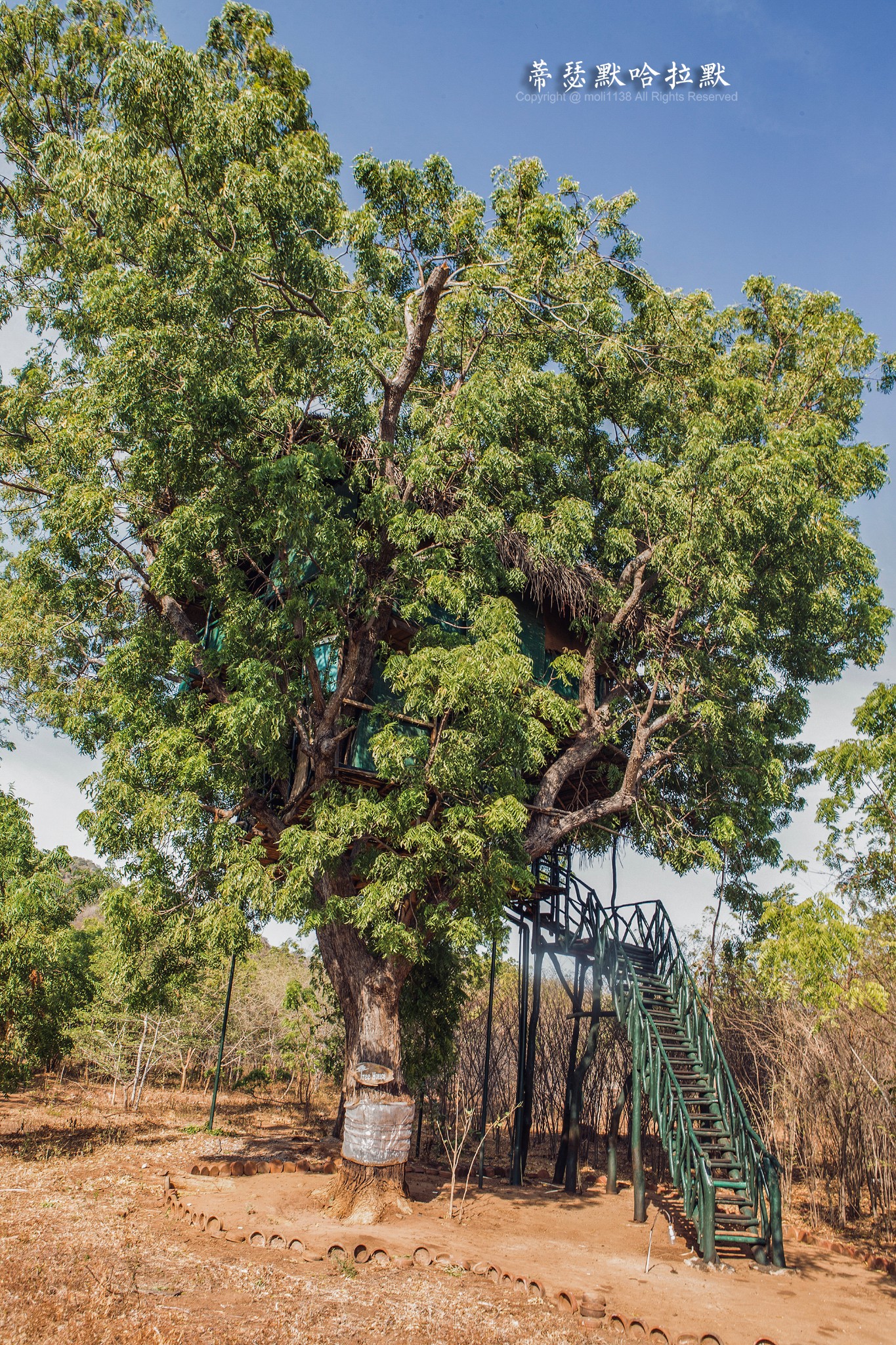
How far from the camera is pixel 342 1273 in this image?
764 cm

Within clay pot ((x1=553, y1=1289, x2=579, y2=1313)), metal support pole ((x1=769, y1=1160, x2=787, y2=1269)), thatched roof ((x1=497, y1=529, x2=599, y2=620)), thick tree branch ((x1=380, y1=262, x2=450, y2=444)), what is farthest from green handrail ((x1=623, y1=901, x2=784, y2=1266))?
thick tree branch ((x1=380, y1=262, x2=450, y2=444))

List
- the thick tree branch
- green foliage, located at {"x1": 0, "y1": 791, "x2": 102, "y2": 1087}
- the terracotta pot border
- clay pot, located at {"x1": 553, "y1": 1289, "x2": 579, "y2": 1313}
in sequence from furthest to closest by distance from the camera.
→ green foliage, located at {"x1": 0, "y1": 791, "x2": 102, "y2": 1087} → the thick tree branch → clay pot, located at {"x1": 553, "y1": 1289, "x2": 579, "y2": 1313} → the terracotta pot border

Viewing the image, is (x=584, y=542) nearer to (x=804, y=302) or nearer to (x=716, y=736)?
(x=716, y=736)

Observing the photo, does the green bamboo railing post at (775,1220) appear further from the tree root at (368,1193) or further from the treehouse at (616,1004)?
the tree root at (368,1193)

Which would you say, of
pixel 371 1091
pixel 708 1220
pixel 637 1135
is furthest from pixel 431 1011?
pixel 708 1220

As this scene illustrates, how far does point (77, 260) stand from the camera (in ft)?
37.5

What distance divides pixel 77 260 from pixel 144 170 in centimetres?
213

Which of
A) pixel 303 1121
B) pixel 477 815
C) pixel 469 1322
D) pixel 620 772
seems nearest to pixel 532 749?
pixel 477 815

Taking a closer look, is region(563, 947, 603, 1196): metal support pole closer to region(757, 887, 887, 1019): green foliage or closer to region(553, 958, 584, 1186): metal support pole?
region(553, 958, 584, 1186): metal support pole

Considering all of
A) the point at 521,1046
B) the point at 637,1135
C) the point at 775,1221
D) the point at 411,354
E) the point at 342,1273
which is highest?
the point at 411,354

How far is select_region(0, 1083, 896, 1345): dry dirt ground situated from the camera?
19.9 ft

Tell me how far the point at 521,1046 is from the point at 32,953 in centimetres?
793

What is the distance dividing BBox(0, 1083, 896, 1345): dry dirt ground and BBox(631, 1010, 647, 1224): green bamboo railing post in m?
0.29

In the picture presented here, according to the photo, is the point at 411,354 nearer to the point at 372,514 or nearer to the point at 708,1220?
the point at 372,514
